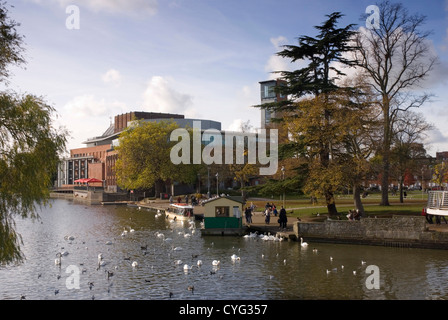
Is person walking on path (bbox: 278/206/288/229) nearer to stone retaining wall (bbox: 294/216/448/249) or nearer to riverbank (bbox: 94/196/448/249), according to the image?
riverbank (bbox: 94/196/448/249)

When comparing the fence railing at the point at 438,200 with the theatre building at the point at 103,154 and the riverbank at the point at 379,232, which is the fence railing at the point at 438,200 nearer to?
the riverbank at the point at 379,232

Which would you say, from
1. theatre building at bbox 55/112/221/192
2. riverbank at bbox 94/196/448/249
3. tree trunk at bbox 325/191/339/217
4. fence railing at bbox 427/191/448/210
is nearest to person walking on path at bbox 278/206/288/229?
riverbank at bbox 94/196/448/249

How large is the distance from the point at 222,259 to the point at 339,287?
9130 mm

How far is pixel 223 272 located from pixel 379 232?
46.2ft

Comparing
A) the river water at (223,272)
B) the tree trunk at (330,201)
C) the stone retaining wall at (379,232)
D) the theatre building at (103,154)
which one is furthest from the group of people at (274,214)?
the theatre building at (103,154)

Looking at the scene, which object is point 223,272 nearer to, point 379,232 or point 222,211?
point 379,232

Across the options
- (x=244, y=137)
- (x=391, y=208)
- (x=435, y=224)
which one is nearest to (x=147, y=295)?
(x=435, y=224)

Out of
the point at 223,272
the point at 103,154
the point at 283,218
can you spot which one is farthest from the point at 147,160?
the point at 103,154

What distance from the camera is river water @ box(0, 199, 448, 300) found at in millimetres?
21797

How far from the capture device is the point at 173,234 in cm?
4291

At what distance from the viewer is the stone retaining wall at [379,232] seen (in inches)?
1275

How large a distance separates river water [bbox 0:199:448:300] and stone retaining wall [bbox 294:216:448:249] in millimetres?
879

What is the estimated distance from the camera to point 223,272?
1027 inches
